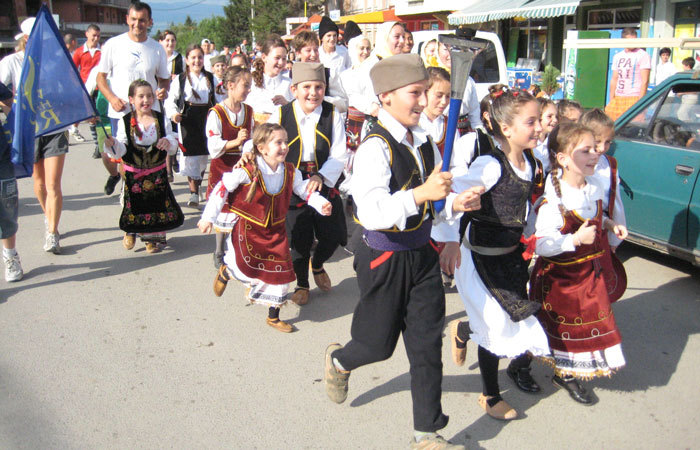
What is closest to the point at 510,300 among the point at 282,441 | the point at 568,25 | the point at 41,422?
the point at 282,441

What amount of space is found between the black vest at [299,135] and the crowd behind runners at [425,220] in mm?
12

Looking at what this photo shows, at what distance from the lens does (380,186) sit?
2859 mm

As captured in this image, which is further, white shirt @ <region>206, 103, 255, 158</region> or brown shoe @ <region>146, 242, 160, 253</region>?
brown shoe @ <region>146, 242, 160, 253</region>

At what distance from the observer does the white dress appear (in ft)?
10.9

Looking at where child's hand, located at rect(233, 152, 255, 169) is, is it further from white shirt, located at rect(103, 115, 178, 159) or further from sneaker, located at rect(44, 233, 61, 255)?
sneaker, located at rect(44, 233, 61, 255)

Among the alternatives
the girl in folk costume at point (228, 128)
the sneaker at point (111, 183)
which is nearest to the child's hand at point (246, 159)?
the girl in folk costume at point (228, 128)

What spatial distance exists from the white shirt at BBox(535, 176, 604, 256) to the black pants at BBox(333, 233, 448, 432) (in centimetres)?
69

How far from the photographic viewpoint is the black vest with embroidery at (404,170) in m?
2.95

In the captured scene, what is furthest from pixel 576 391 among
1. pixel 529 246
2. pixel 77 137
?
pixel 77 137

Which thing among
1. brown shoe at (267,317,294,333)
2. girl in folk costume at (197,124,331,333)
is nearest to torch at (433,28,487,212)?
girl in folk costume at (197,124,331,333)

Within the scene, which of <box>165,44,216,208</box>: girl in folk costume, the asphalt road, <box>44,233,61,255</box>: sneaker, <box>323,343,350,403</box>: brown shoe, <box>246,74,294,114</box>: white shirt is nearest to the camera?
the asphalt road

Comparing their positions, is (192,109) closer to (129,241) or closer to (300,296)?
(129,241)

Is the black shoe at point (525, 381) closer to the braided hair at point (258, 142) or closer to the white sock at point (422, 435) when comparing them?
the white sock at point (422, 435)

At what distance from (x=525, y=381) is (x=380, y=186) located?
5.68ft
